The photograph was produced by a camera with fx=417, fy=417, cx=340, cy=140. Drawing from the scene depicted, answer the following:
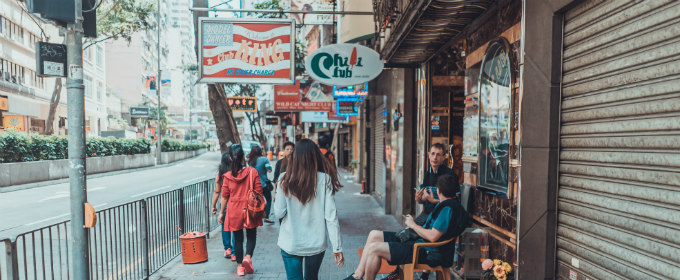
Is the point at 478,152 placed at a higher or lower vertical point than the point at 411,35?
lower

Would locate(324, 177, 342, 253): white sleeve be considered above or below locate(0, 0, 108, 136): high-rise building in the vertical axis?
below

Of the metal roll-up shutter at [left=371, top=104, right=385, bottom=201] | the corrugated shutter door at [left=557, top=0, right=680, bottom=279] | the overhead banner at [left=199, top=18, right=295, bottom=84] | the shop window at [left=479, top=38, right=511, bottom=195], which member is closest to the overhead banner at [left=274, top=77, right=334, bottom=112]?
the metal roll-up shutter at [left=371, top=104, right=385, bottom=201]

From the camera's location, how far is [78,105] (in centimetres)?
400

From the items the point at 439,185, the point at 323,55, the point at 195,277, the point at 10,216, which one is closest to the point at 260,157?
the point at 323,55

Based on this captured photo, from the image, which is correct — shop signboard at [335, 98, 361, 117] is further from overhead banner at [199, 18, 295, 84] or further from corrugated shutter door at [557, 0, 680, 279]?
corrugated shutter door at [557, 0, 680, 279]

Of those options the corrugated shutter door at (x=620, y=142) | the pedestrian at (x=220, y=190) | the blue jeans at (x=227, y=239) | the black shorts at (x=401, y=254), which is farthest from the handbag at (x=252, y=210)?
the corrugated shutter door at (x=620, y=142)

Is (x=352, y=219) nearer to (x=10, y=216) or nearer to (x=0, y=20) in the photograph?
(x=10, y=216)

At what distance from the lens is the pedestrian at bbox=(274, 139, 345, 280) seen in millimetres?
3637

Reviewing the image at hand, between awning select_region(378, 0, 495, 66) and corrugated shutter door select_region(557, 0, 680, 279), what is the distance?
4.74 feet

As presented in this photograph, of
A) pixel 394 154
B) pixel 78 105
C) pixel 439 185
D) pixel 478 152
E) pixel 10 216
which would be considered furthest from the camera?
pixel 10 216

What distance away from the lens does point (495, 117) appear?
15.4 ft

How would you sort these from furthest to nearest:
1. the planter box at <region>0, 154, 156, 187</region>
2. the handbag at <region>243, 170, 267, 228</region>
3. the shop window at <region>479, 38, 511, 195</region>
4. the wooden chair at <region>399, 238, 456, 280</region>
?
the planter box at <region>0, 154, 156, 187</region> < the handbag at <region>243, 170, 267, 228</region> < the shop window at <region>479, 38, 511, 195</region> < the wooden chair at <region>399, 238, 456, 280</region>

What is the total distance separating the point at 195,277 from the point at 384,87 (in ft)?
25.1

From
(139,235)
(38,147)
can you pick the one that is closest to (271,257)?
(139,235)
